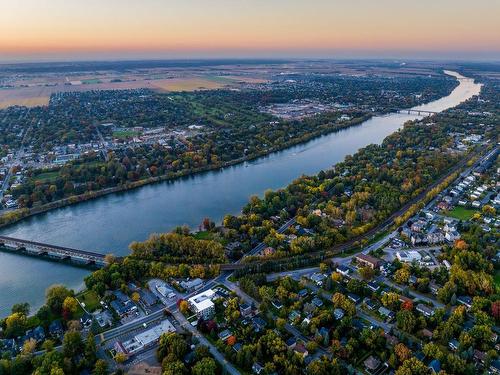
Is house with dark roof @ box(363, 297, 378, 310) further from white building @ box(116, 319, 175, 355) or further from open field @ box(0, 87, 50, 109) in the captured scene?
open field @ box(0, 87, 50, 109)

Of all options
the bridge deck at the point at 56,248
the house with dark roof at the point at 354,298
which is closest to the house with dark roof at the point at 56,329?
the bridge deck at the point at 56,248

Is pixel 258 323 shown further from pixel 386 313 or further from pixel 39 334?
pixel 39 334

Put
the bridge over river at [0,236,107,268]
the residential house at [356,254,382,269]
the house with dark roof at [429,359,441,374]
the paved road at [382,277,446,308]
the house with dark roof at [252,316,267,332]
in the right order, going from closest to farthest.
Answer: the house with dark roof at [429,359,441,374]
the house with dark roof at [252,316,267,332]
the paved road at [382,277,446,308]
the residential house at [356,254,382,269]
the bridge over river at [0,236,107,268]

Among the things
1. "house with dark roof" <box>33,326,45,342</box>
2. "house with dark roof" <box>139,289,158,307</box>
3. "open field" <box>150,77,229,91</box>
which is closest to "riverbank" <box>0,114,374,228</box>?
"house with dark roof" <box>33,326,45,342</box>

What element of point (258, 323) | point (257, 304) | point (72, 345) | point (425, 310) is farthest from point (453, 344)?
point (72, 345)

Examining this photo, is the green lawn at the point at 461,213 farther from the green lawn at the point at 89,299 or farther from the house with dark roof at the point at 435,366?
the green lawn at the point at 89,299

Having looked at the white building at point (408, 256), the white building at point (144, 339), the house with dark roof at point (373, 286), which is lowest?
the white building at point (144, 339)

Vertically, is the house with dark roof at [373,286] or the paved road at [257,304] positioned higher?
the house with dark roof at [373,286]
